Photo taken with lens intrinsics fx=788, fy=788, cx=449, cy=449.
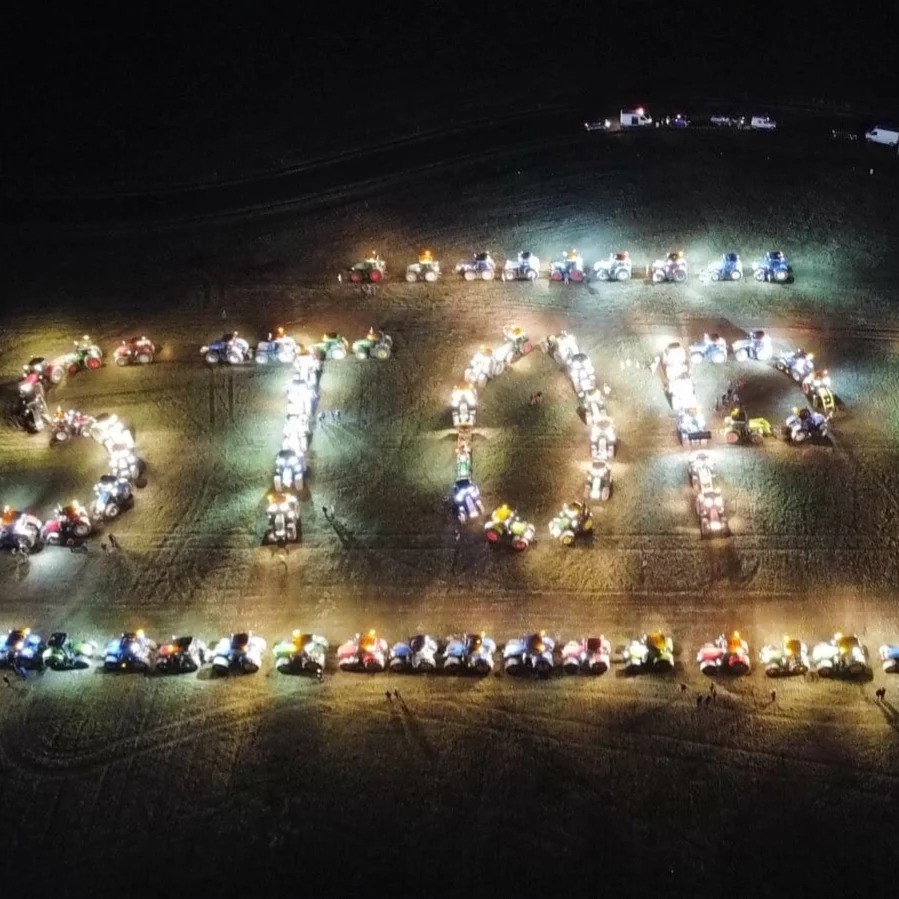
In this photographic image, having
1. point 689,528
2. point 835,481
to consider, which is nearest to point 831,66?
point 835,481

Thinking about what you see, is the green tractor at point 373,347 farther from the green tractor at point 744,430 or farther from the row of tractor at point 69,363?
the green tractor at point 744,430

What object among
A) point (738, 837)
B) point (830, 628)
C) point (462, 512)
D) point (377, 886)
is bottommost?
point (377, 886)

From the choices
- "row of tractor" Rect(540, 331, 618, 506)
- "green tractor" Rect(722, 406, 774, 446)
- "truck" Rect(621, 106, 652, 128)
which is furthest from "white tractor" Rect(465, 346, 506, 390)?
"truck" Rect(621, 106, 652, 128)

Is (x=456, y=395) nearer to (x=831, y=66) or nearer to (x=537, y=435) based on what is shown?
(x=537, y=435)

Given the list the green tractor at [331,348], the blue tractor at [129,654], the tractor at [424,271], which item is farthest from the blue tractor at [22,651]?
the tractor at [424,271]

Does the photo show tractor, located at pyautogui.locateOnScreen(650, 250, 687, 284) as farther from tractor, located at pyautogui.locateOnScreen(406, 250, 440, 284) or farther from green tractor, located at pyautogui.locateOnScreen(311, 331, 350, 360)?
green tractor, located at pyautogui.locateOnScreen(311, 331, 350, 360)

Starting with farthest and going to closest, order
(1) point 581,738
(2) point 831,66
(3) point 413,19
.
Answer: (3) point 413,19
(2) point 831,66
(1) point 581,738

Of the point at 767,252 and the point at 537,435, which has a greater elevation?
the point at 767,252

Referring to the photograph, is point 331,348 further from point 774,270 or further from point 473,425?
point 774,270
